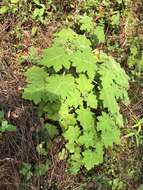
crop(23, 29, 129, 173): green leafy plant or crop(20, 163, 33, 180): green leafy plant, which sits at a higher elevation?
crop(23, 29, 129, 173): green leafy plant

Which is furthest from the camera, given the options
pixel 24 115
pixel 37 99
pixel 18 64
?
pixel 18 64

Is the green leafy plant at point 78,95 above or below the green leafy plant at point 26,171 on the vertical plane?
above

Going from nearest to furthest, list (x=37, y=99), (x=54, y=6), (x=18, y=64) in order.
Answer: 1. (x=37, y=99)
2. (x=18, y=64)
3. (x=54, y=6)

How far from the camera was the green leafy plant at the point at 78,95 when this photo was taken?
396cm

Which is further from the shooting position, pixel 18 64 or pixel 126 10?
pixel 126 10

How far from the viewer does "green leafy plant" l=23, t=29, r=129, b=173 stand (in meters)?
3.96

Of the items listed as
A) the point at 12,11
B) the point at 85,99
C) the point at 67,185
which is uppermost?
the point at 12,11

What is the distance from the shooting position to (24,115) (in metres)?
4.22

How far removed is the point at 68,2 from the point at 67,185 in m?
2.30

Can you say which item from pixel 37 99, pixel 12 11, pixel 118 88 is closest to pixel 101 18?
pixel 12 11

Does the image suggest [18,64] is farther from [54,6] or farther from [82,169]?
[82,169]

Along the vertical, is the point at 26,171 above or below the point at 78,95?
below

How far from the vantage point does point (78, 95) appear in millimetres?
3990

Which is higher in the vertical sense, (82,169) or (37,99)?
(37,99)
